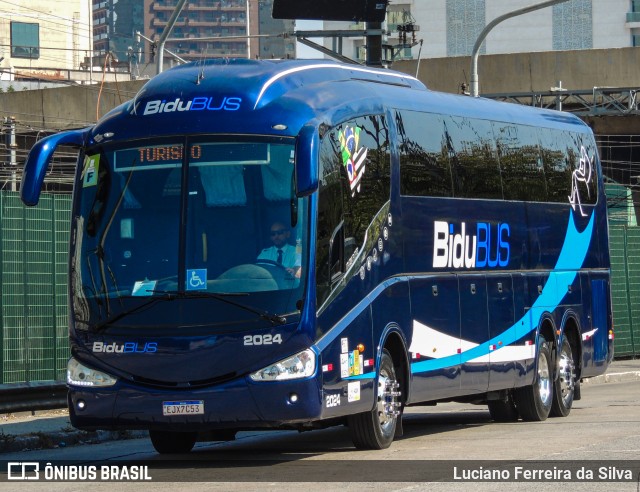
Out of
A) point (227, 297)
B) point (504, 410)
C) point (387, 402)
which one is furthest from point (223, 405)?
point (504, 410)

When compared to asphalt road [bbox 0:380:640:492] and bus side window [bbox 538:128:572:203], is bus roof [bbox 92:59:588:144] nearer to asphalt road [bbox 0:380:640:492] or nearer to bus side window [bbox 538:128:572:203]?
asphalt road [bbox 0:380:640:492]

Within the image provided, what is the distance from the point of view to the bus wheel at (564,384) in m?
18.7

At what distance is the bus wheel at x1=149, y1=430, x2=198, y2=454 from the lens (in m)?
14.3

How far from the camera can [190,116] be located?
1312 centimetres

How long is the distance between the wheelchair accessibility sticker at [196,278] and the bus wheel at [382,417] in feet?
7.27

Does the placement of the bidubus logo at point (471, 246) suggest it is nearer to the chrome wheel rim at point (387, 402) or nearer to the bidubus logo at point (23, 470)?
the chrome wheel rim at point (387, 402)

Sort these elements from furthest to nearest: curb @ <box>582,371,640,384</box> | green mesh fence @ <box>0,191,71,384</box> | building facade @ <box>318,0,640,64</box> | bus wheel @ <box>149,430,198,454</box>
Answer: building facade @ <box>318,0,640,64</box>, curb @ <box>582,371,640,384</box>, green mesh fence @ <box>0,191,71,384</box>, bus wheel @ <box>149,430,198,454</box>

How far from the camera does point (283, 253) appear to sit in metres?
12.6

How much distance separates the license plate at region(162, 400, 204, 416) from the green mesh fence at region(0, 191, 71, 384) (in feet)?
20.6

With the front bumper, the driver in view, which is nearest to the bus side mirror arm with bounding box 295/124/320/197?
the driver

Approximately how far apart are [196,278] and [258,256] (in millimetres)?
565

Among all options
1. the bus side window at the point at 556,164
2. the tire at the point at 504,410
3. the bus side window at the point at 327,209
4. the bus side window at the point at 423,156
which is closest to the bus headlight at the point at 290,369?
the bus side window at the point at 327,209

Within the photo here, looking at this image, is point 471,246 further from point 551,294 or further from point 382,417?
point 382,417

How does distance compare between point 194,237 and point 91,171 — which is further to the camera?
point 91,171
